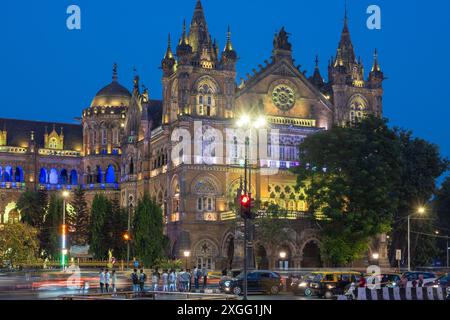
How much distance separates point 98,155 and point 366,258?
4213 centimetres

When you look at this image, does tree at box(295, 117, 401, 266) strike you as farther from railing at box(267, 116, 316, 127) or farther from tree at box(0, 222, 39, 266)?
tree at box(0, 222, 39, 266)

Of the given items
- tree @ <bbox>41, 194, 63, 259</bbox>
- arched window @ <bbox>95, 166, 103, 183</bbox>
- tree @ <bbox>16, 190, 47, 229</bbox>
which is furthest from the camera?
arched window @ <bbox>95, 166, 103, 183</bbox>

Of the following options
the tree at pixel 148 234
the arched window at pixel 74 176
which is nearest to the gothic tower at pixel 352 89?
the tree at pixel 148 234

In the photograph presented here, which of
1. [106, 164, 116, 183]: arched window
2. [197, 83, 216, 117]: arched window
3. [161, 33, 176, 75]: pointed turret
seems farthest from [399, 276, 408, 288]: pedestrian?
[106, 164, 116, 183]: arched window

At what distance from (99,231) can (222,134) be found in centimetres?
1497

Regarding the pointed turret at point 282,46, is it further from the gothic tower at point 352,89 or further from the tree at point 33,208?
the tree at point 33,208

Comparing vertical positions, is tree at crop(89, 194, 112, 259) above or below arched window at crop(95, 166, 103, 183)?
below

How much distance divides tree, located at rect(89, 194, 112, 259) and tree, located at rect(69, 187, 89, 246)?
29.1 feet

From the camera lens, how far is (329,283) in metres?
47.1

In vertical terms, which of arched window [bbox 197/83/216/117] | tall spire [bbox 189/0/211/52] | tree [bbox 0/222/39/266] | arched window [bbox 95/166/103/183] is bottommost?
tree [bbox 0/222/39/266]

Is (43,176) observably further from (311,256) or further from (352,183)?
(352,183)

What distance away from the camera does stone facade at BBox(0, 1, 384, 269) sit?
79.9 m
